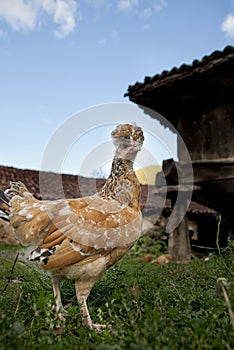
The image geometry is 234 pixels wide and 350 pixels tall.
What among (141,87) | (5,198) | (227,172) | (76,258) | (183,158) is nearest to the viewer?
(76,258)

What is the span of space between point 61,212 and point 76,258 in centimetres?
40

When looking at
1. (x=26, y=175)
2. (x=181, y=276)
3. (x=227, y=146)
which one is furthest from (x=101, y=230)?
(x=26, y=175)

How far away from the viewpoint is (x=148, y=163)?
3.90 metres

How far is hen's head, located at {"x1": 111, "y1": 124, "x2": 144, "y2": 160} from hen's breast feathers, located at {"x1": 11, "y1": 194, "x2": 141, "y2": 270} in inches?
19.1

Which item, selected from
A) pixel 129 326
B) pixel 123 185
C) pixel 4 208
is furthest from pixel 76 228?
pixel 129 326

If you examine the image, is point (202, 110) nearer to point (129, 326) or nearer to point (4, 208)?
point (4, 208)

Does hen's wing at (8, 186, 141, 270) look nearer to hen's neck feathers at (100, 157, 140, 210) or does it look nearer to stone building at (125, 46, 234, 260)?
hen's neck feathers at (100, 157, 140, 210)

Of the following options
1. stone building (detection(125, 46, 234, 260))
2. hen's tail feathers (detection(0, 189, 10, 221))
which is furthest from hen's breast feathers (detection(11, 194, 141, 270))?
stone building (detection(125, 46, 234, 260))

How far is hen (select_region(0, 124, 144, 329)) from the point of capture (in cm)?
279

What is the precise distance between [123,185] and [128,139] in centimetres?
41

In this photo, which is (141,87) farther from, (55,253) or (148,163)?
(55,253)

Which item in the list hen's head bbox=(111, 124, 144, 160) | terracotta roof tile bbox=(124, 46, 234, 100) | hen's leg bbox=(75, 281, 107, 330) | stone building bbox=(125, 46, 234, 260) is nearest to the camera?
hen's leg bbox=(75, 281, 107, 330)

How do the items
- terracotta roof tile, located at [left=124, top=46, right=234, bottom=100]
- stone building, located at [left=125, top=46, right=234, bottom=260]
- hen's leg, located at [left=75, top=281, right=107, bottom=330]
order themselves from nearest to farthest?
hen's leg, located at [left=75, top=281, right=107, bottom=330]
terracotta roof tile, located at [left=124, top=46, right=234, bottom=100]
stone building, located at [left=125, top=46, right=234, bottom=260]

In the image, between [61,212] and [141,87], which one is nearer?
[61,212]
